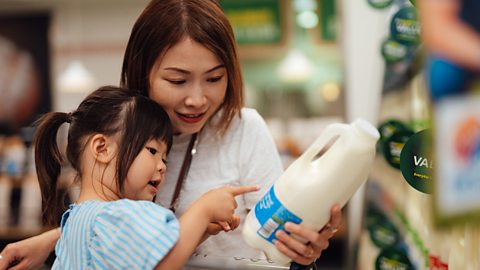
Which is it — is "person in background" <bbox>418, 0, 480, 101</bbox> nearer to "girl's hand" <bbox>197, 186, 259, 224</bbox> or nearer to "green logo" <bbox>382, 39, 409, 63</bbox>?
"girl's hand" <bbox>197, 186, 259, 224</bbox>

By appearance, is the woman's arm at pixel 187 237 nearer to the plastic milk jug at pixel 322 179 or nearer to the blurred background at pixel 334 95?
the plastic milk jug at pixel 322 179

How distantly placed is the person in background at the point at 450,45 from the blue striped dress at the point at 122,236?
61 centimetres

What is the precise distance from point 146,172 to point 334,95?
4.20 m

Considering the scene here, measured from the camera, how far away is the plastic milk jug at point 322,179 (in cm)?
94

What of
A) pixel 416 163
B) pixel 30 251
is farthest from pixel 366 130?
pixel 30 251

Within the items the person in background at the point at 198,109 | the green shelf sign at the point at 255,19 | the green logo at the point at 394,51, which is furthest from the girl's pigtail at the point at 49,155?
the green shelf sign at the point at 255,19

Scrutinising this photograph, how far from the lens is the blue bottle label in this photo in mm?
990

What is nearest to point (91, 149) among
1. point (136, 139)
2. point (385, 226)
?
point (136, 139)

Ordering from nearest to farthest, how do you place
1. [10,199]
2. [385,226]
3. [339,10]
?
[385,226], [339,10], [10,199]

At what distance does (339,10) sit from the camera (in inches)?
161

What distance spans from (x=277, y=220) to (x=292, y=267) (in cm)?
14

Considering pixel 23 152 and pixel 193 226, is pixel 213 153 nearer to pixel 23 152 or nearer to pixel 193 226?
pixel 193 226

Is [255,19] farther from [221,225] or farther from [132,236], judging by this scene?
[132,236]

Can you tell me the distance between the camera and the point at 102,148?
47.2 inches
